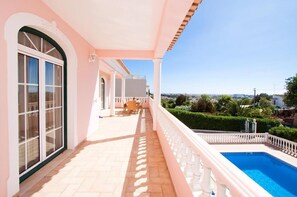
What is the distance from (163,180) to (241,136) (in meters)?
12.2

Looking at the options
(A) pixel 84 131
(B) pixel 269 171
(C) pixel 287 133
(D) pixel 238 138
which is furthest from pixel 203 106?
(A) pixel 84 131

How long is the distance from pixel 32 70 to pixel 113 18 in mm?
1780

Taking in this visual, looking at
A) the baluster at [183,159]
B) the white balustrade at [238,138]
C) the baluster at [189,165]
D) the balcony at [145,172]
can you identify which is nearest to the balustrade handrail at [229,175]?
the balcony at [145,172]

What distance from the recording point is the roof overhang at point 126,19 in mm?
2696

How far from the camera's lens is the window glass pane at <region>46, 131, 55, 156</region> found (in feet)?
11.1

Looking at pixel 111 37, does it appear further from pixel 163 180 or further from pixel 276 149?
pixel 276 149

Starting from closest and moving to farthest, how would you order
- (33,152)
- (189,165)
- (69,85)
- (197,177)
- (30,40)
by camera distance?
(197,177) < (189,165) < (30,40) < (33,152) < (69,85)

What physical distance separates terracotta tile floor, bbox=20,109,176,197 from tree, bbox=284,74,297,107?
25335 millimetres

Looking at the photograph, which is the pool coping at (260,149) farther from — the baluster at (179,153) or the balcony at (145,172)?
the baluster at (179,153)

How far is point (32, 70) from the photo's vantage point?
113 inches

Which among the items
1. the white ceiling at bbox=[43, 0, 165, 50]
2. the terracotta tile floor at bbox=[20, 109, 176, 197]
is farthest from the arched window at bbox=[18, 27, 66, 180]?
the white ceiling at bbox=[43, 0, 165, 50]

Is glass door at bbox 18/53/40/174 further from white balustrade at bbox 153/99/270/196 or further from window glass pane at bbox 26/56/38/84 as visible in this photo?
white balustrade at bbox 153/99/270/196

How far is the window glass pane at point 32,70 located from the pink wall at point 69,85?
2.45 ft

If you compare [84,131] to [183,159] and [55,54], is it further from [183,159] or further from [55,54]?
[183,159]
